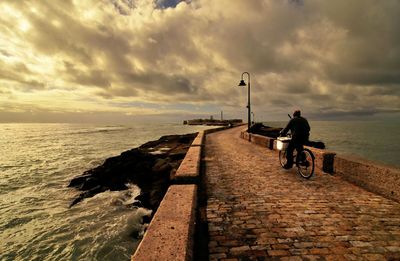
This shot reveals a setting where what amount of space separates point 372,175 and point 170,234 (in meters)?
5.21

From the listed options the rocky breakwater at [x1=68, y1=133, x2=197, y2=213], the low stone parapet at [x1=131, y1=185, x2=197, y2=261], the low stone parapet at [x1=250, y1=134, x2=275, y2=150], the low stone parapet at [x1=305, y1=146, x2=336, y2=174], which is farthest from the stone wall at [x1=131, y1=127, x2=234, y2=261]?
the low stone parapet at [x1=250, y1=134, x2=275, y2=150]

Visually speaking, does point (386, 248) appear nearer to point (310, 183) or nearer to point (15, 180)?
point (310, 183)

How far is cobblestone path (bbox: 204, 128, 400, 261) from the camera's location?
302cm

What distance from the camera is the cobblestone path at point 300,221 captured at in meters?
3.02

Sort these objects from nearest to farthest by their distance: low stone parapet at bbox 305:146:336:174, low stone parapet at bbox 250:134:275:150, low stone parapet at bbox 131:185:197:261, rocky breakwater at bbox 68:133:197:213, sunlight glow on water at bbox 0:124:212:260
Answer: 1. low stone parapet at bbox 131:185:197:261
2. low stone parapet at bbox 305:146:336:174
3. sunlight glow on water at bbox 0:124:212:260
4. rocky breakwater at bbox 68:133:197:213
5. low stone parapet at bbox 250:134:275:150

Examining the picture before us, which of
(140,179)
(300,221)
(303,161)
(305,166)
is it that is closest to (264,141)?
(303,161)

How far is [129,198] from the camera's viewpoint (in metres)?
11.4

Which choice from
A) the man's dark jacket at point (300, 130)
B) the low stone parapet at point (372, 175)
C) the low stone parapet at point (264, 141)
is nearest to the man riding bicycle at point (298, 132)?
the man's dark jacket at point (300, 130)

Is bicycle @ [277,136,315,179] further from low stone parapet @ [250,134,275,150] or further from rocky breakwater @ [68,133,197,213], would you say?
low stone parapet @ [250,134,275,150]

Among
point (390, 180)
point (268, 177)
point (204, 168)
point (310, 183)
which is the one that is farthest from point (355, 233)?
point (204, 168)

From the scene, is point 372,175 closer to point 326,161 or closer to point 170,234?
point 326,161

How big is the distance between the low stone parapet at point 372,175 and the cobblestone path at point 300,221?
22 cm

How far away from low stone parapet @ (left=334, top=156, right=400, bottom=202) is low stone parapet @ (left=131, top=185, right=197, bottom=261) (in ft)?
14.2

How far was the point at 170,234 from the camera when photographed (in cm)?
289
